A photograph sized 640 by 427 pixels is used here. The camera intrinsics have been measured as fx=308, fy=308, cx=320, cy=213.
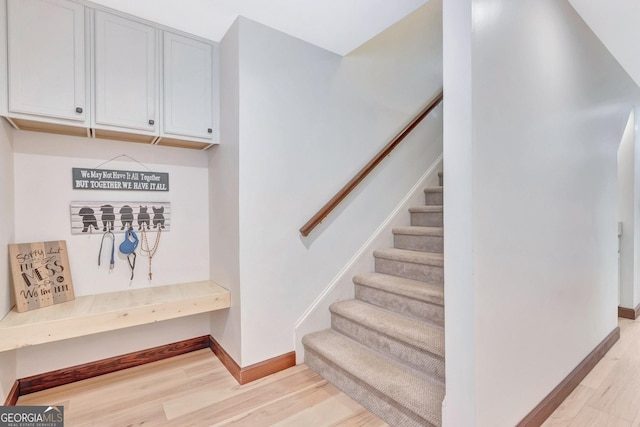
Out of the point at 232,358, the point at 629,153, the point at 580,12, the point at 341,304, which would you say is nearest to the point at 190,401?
the point at 232,358

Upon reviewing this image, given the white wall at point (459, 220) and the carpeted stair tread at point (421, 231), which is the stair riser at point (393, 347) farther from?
the carpeted stair tread at point (421, 231)

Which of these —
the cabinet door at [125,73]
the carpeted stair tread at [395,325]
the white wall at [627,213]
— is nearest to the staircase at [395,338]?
the carpeted stair tread at [395,325]

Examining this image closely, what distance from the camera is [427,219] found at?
2.88 m

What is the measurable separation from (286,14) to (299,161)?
0.94 metres

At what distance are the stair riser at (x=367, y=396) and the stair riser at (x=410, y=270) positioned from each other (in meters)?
0.88

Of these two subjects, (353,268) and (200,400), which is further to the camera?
(353,268)

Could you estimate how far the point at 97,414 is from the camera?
1727mm

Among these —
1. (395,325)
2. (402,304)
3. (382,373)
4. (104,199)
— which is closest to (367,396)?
(382,373)

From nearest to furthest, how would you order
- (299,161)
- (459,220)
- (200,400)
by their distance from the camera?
(459,220) < (200,400) < (299,161)

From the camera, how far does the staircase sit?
1.63m

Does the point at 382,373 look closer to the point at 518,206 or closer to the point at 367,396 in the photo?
the point at 367,396

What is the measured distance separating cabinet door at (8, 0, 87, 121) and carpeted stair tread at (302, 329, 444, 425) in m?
2.11

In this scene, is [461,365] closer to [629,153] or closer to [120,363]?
[120,363]

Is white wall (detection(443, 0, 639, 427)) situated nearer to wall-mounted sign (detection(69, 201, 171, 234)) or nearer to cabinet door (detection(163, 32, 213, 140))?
cabinet door (detection(163, 32, 213, 140))
